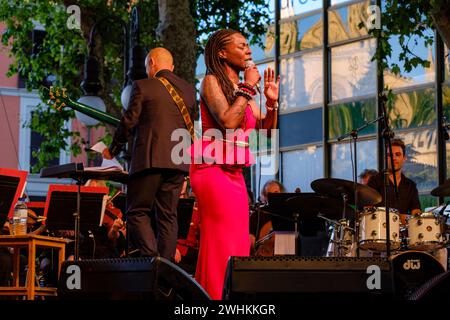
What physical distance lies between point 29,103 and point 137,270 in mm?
31918

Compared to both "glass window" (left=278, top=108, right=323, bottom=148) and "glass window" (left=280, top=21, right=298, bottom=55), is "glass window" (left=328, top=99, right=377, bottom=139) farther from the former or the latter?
"glass window" (left=280, top=21, right=298, bottom=55)

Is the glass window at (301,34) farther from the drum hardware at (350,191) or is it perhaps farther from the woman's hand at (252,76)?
the woman's hand at (252,76)

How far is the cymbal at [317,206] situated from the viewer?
1102cm

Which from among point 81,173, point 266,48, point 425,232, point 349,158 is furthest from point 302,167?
point 81,173

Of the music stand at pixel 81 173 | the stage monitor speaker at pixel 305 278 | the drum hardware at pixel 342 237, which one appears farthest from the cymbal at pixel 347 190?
the stage monitor speaker at pixel 305 278

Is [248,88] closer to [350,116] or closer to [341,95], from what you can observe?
[350,116]

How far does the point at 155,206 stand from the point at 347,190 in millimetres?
3005

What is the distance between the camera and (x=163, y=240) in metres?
8.04

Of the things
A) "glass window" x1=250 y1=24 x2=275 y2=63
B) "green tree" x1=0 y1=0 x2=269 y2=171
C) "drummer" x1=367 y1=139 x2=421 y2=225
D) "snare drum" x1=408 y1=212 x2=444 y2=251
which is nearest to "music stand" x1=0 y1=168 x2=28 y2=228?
"snare drum" x1=408 y1=212 x2=444 y2=251

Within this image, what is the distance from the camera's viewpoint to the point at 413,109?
22047 millimetres

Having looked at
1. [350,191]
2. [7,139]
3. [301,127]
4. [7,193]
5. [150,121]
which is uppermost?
[7,139]

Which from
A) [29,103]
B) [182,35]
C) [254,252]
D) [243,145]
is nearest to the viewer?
[243,145]

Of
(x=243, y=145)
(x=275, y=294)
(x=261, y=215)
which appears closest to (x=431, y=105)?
(x=261, y=215)
